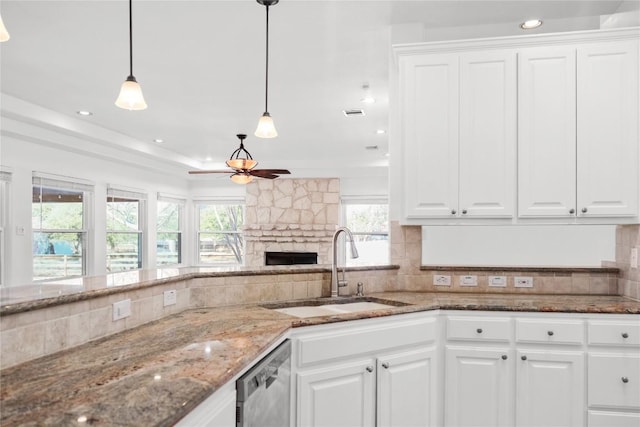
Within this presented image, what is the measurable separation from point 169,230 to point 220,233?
1056 millimetres

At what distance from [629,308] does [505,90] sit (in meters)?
1.43

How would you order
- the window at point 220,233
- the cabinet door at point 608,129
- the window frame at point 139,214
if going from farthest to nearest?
1. the window at point 220,233
2. the window frame at point 139,214
3. the cabinet door at point 608,129

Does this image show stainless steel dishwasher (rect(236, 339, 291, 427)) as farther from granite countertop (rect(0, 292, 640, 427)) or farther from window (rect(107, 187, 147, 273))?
window (rect(107, 187, 147, 273))

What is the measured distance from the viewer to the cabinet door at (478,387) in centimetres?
245

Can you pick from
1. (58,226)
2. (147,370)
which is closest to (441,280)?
(147,370)

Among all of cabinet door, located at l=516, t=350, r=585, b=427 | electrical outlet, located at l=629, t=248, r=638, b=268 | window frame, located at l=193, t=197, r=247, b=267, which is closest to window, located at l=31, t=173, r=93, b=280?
window frame, located at l=193, t=197, r=247, b=267

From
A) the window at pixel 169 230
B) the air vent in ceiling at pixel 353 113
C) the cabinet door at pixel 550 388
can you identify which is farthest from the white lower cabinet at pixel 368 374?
the window at pixel 169 230

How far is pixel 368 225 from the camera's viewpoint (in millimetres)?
8414

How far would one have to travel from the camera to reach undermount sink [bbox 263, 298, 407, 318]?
8.36 ft

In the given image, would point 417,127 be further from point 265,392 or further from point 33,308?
point 33,308

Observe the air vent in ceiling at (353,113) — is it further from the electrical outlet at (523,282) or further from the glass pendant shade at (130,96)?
the glass pendant shade at (130,96)

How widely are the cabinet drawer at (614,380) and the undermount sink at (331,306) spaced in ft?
3.56

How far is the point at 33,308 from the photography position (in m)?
1.43

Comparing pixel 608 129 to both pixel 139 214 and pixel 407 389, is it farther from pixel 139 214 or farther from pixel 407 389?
pixel 139 214
